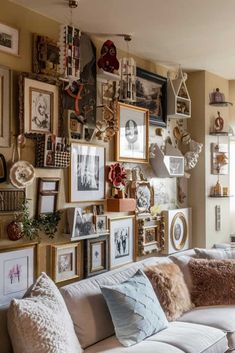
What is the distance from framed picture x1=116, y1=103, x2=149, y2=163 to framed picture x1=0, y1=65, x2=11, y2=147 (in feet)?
3.67

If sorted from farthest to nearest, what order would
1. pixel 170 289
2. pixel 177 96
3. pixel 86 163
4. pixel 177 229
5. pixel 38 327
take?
pixel 177 229
pixel 177 96
pixel 86 163
pixel 170 289
pixel 38 327

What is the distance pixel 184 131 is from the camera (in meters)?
4.47

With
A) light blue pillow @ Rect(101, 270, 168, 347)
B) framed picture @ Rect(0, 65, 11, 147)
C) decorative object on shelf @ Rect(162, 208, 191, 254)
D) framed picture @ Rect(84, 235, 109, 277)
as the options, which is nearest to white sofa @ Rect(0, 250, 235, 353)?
light blue pillow @ Rect(101, 270, 168, 347)

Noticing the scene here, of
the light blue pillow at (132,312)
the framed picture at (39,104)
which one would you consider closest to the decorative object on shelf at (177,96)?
the framed picture at (39,104)

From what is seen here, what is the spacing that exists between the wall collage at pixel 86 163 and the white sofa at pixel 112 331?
1.36ft

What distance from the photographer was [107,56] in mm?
3246

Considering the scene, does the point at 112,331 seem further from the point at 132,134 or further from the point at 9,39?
the point at 9,39

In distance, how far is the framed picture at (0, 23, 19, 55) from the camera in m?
2.62

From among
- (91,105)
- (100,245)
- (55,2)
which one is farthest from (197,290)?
(55,2)

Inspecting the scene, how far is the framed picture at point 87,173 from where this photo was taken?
3.12 metres

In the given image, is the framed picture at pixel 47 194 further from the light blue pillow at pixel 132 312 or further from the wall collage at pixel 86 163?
the light blue pillow at pixel 132 312

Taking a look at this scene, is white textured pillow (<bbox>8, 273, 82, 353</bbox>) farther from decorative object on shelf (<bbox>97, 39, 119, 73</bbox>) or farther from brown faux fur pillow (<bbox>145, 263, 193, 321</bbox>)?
decorative object on shelf (<bbox>97, 39, 119, 73</bbox>)

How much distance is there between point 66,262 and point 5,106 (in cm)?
116

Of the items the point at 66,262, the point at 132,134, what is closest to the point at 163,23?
the point at 132,134
